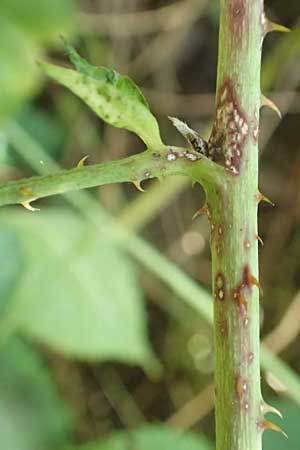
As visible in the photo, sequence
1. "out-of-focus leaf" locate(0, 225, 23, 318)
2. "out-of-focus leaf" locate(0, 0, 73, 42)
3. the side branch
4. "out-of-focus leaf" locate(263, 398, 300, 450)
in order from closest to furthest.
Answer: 1. the side branch
2. "out-of-focus leaf" locate(263, 398, 300, 450)
3. "out-of-focus leaf" locate(0, 225, 23, 318)
4. "out-of-focus leaf" locate(0, 0, 73, 42)

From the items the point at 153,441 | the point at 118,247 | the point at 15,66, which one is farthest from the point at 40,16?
the point at 153,441

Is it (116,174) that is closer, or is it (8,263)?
(116,174)

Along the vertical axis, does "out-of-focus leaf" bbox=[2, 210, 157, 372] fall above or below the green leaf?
below

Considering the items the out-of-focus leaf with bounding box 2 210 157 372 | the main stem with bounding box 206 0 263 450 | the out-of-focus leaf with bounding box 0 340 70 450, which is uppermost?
the main stem with bounding box 206 0 263 450

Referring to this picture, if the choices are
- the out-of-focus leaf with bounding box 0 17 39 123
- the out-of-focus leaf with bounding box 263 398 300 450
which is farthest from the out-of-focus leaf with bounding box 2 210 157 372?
the out-of-focus leaf with bounding box 263 398 300 450

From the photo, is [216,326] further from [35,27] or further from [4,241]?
[35,27]

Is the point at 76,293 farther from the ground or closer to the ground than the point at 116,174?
closer to the ground

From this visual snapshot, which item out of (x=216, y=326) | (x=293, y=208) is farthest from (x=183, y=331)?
(x=216, y=326)

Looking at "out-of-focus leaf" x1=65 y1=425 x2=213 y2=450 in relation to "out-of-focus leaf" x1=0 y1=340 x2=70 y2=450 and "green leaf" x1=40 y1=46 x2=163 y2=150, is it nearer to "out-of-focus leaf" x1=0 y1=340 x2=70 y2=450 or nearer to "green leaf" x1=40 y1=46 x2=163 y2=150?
"out-of-focus leaf" x1=0 y1=340 x2=70 y2=450

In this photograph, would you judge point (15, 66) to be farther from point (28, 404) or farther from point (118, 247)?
point (28, 404)
